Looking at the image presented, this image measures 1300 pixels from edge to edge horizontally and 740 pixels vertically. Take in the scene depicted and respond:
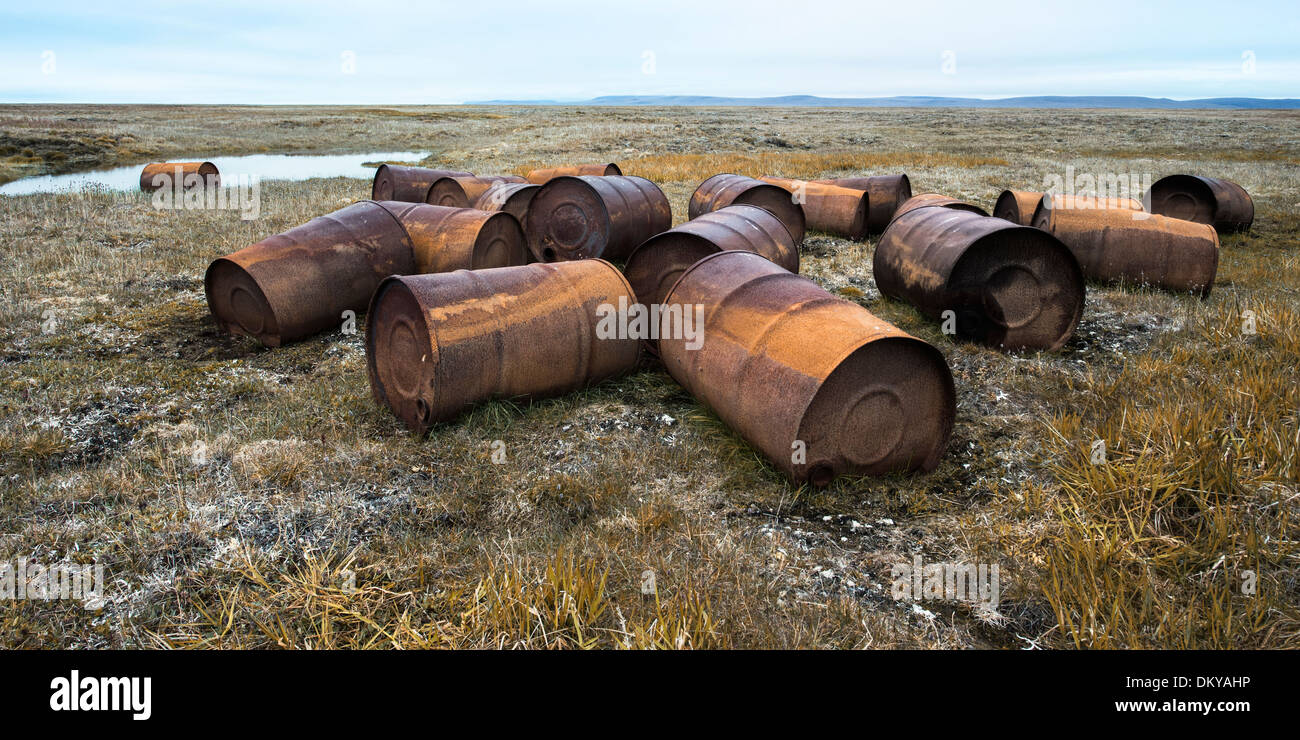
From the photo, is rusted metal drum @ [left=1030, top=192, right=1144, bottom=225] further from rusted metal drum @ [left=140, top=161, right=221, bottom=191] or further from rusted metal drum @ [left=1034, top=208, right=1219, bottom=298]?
rusted metal drum @ [left=140, top=161, right=221, bottom=191]

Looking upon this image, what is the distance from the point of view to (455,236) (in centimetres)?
659

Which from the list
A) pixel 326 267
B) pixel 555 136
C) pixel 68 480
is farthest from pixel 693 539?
pixel 555 136

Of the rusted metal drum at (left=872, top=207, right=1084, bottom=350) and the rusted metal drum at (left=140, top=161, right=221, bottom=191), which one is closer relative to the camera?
the rusted metal drum at (left=872, top=207, right=1084, bottom=350)

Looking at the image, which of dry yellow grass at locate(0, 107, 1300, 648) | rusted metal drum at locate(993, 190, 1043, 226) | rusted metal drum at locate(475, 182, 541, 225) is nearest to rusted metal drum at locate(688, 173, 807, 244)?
rusted metal drum at locate(475, 182, 541, 225)

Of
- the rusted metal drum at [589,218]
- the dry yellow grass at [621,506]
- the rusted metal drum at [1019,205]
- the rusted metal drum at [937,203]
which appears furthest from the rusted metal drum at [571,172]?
the dry yellow grass at [621,506]

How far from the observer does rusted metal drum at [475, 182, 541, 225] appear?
8.48m

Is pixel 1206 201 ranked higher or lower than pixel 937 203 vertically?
higher

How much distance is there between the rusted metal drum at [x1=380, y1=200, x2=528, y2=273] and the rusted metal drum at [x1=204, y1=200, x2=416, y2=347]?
0.22 metres

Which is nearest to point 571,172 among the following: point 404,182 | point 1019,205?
point 404,182

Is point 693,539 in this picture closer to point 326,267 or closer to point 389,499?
point 389,499

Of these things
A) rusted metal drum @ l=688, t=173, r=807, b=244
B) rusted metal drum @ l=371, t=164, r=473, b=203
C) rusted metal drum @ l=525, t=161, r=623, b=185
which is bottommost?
rusted metal drum @ l=688, t=173, r=807, b=244

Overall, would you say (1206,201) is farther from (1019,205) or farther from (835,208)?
(835,208)

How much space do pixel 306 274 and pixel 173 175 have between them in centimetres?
1138

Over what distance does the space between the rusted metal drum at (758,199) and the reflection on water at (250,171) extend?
12.7 meters
